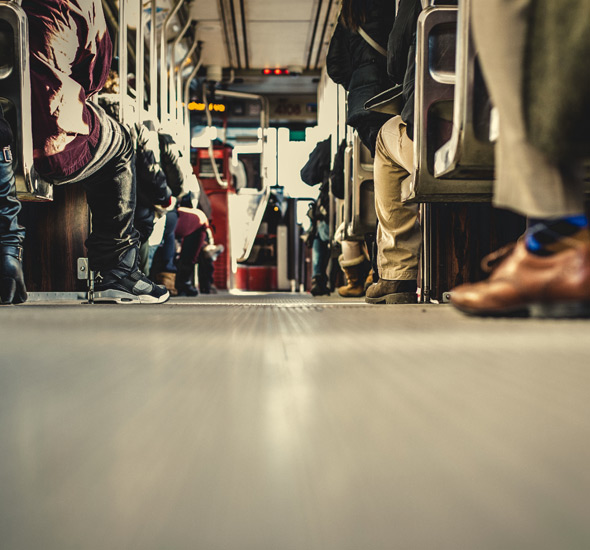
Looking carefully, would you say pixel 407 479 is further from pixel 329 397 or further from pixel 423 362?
pixel 423 362

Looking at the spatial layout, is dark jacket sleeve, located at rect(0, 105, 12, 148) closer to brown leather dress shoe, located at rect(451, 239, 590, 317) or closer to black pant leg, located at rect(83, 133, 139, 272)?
black pant leg, located at rect(83, 133, 139, 272)

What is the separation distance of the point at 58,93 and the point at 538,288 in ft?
6.43

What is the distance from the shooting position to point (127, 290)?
2.46 m

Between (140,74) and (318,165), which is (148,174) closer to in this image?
(140,74)

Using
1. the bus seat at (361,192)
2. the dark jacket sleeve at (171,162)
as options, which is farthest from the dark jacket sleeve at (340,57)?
the dark jacket sleeve at (171,162)

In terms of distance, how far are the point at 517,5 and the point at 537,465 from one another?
2.25ft

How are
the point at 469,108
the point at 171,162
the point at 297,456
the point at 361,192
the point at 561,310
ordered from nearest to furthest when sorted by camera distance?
the point at 297,456, the point at 561,310, the point at 469,108, the point at 361,192, the point at 171,162

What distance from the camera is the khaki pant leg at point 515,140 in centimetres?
81

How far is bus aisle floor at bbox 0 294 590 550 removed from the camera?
40 cm

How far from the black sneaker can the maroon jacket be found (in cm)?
49

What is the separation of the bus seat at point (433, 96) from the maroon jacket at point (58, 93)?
4.17 feet

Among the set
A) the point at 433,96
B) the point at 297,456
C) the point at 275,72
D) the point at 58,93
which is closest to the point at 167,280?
the point at 58,93

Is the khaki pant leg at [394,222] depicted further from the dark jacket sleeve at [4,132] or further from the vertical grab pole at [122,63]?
the vertical grab pole at [122,63]

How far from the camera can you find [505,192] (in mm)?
857
